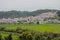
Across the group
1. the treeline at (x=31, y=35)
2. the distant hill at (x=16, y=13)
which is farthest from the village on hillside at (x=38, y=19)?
the treeline at (x=31, y=35)

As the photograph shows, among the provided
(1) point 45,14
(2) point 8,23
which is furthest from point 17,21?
(1) point 45,14

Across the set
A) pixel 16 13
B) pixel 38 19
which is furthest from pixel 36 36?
pixel 16 13

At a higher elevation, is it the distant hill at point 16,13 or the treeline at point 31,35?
the distant hill at point 16,13

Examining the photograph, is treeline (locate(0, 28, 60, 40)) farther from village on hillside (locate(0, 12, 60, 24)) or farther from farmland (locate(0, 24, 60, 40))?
village on hillside (locate(0, 12, 60, 24))

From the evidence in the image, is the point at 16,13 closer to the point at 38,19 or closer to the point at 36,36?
the point at 38,19

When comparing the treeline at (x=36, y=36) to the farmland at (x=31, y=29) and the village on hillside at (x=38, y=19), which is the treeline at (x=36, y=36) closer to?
the farmland at (x=31, y=29)

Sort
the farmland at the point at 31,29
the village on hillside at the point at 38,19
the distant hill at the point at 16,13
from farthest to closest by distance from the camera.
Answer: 1. the distant hill at the point at 16,13
2. the village on hillside at the point at 38,19
3. the farmland at the point at 31,29

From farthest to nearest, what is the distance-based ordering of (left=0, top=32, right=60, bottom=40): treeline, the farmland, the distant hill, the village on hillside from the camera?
1. the distant hill
2. the village on hillside
3. the farmland
4. (left=0, top=32, right=60, bottom=40): treeline

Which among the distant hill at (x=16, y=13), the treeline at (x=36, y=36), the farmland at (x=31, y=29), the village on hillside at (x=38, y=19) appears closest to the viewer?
the treeline at (x=36, y=36)

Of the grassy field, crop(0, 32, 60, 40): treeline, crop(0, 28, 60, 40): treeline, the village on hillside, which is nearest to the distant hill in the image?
the village on hillside

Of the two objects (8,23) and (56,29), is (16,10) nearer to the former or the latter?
(8,23)

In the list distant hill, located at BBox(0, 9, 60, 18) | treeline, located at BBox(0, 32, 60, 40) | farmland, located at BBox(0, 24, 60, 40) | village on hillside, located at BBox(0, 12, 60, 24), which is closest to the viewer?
treeline, located at BBox(0, 32, 60, 40)
